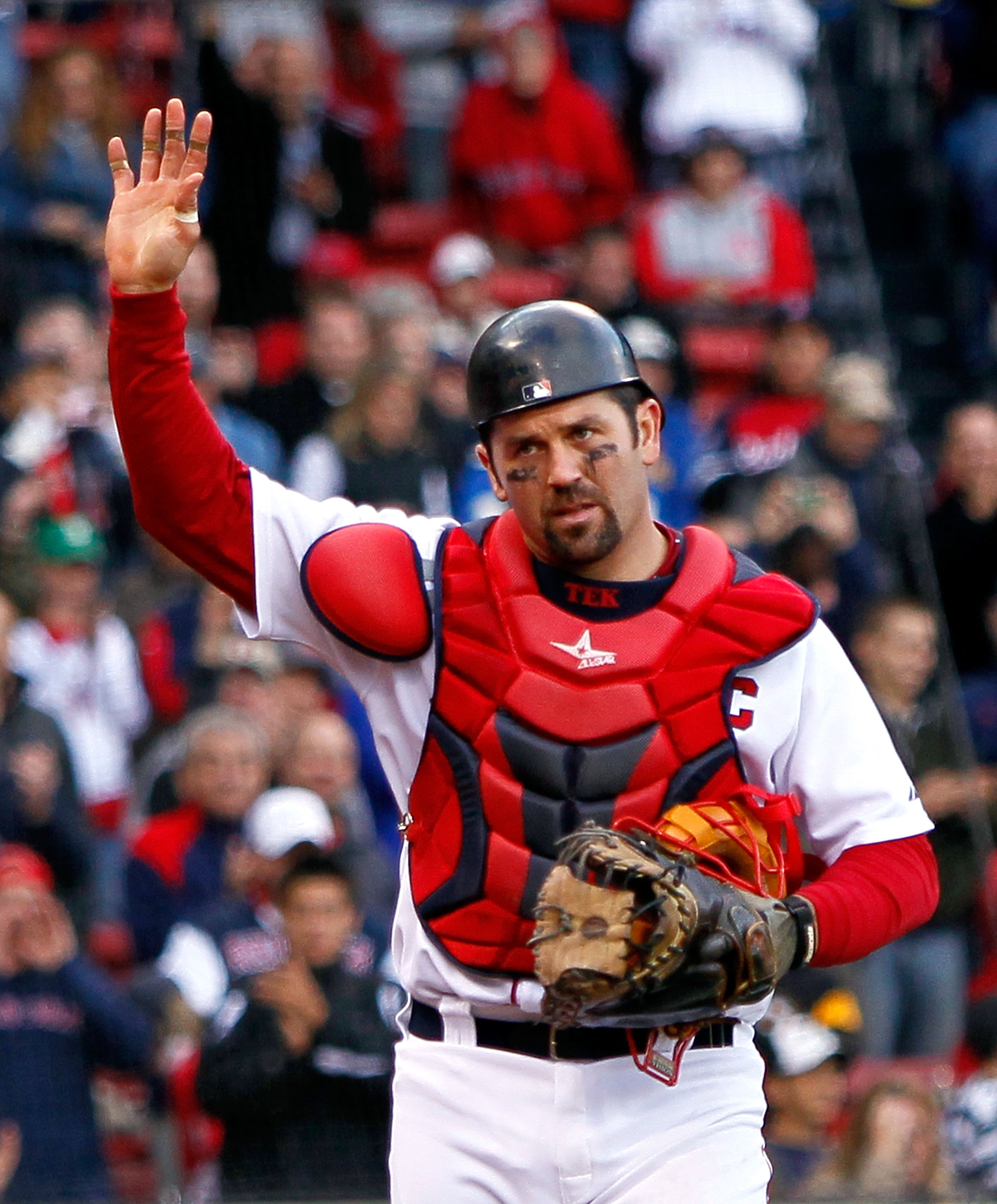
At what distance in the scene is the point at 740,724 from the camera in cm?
321

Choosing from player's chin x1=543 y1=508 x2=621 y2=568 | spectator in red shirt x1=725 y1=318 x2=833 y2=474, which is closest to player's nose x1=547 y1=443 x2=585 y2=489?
player's chin x1=543 y1=508 x2=621 y2=568

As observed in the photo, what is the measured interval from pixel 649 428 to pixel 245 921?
2.94 m

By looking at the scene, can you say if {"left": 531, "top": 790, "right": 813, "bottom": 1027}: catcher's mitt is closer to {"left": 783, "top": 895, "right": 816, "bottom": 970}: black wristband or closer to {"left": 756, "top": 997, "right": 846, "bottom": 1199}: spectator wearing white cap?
{"left": 783, "top": 895, "right": 816, "bottom": 970}: black wristband

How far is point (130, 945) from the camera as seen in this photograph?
242 inches

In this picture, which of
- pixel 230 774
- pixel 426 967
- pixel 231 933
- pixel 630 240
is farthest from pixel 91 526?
pixel 426 967

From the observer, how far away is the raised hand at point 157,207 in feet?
10.3

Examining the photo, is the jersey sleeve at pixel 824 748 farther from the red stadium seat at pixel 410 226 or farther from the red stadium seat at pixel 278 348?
the red stadium seat at pixel 410 226

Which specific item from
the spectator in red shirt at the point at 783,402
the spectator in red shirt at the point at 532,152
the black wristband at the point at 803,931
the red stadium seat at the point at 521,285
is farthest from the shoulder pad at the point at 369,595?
the spectator in red shirt at the point at 532,152

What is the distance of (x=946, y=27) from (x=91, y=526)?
18.9 feet

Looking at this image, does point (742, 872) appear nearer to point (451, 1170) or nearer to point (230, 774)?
point (451, 1170)

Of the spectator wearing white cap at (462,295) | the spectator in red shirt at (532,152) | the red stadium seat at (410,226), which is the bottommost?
the spectator wearing white cap at (462,295)

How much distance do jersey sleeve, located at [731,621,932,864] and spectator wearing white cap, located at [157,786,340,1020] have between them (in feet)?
8.85

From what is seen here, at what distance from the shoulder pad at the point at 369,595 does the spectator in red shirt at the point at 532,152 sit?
246 inches

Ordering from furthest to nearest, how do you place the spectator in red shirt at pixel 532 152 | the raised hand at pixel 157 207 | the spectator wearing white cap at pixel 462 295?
the spectator in red shirt at pixel 532 152 → the spectator wearing white cap at pixel 462 295 → the raised hand at pixel 157 207
